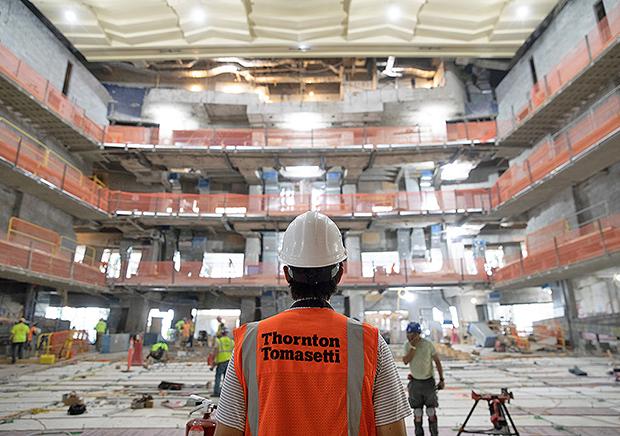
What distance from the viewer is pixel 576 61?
1500 cm

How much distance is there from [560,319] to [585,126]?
8960 millimetres

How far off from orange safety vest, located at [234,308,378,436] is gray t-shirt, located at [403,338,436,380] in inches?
168

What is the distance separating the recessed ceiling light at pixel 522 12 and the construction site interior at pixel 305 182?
61 mm

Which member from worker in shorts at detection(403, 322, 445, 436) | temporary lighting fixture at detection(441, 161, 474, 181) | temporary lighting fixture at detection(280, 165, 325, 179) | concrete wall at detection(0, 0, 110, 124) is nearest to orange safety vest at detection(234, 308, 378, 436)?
worker in shorts at detection(403, 322, 445, 436)

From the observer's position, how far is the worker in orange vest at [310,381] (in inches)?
49.0

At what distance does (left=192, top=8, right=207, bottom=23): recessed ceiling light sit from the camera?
1830cm

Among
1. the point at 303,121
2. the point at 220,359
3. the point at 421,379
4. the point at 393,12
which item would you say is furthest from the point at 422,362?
the point at 303,121

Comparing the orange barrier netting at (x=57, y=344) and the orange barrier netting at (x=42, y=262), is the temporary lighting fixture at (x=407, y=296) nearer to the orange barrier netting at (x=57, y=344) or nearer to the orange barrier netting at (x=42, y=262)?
the orange barrier netting at (x=42, y=262)

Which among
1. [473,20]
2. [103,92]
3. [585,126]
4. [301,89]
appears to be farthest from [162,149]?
[585,126]

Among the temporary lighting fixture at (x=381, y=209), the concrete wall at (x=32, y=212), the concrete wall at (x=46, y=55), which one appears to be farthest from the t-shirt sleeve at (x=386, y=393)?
the concrete wall at (x=46, y=55)

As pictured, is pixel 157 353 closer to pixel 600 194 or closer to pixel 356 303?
pixel 356 303

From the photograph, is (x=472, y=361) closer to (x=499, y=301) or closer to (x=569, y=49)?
(x=499, y=301)

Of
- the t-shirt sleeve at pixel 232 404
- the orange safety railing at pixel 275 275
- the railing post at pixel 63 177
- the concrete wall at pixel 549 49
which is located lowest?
the t-shirt sleeve at pixel 232 404

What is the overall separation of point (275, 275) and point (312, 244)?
1875cm
